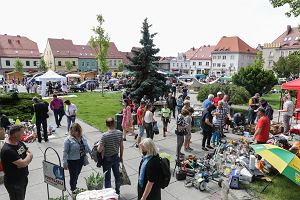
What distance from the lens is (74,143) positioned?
194 inches

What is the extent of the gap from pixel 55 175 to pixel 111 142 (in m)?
1.39

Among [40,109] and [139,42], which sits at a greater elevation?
[139,42]

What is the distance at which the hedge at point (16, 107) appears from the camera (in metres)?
13.0

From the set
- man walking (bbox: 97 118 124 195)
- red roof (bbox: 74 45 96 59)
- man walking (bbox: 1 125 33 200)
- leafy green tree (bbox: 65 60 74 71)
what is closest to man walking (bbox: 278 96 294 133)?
man walking (bbox: 97 118 124 195)

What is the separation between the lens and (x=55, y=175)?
4.21m

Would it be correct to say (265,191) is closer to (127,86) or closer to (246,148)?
(246,148)

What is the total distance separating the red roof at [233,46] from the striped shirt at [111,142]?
73767mm

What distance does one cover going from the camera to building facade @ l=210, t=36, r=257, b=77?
73125 millimetres

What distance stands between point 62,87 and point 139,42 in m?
15.4

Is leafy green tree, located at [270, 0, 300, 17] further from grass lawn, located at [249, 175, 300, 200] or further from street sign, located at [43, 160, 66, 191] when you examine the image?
street sign, located at [43, 160, 66, 191]

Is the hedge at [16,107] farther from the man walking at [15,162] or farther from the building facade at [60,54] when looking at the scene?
the building facade at [60,54]

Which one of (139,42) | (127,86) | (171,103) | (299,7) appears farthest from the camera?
(127,86)

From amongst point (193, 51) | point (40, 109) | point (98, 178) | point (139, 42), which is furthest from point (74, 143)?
point (193, 51)

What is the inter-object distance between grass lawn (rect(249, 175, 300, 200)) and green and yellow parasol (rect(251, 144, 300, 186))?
108cm
